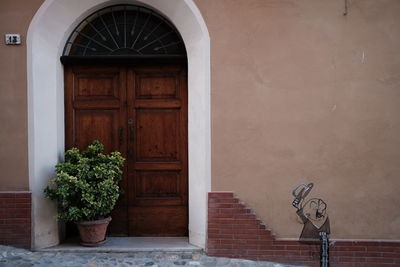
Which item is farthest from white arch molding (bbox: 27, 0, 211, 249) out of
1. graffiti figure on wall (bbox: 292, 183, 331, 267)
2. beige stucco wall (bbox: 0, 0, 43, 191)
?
graffiti figure on wall (bbox: 292, 183, 331, 267)

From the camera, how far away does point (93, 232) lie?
15.3 feet

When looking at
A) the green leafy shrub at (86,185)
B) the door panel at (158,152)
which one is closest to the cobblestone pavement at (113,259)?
the green leafy shrub at (86,185)

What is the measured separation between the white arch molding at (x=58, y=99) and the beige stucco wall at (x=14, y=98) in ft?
0.28

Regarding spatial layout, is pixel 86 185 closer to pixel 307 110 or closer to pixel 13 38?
A: pixel 13 38

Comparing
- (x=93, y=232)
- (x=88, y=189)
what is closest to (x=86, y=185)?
(x=88, y=189)

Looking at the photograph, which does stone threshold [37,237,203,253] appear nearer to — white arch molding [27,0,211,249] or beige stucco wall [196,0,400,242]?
white arch molding [27,0,211,249]

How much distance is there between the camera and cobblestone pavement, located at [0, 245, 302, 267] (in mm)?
4367

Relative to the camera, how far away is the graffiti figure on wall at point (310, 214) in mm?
4586

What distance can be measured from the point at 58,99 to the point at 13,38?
0.91 meters

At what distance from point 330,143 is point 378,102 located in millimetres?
774

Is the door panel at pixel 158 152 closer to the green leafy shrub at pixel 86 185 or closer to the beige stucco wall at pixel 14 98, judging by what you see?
the green leafy shrub at pixel 86 185

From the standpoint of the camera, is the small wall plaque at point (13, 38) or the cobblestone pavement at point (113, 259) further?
the small wall plaque at point (13, 38)

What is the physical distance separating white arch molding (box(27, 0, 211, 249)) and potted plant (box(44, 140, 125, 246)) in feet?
0.89

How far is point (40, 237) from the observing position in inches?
186
